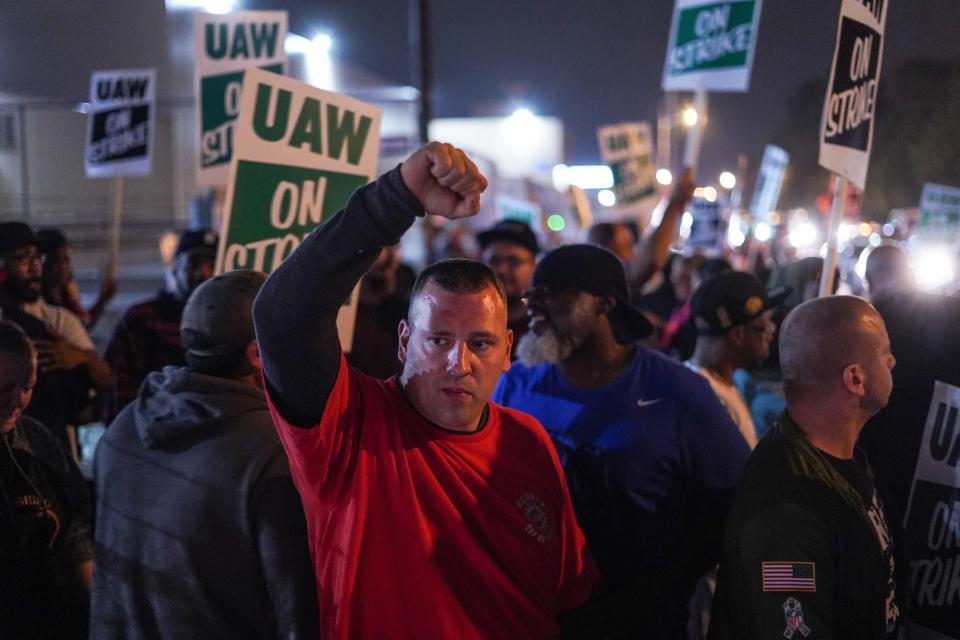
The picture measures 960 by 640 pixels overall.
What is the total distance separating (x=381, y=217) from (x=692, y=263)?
28.9 ft

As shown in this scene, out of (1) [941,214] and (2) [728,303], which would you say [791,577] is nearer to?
(2) [728,303]

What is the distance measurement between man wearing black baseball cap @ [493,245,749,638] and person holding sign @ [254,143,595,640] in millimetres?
736

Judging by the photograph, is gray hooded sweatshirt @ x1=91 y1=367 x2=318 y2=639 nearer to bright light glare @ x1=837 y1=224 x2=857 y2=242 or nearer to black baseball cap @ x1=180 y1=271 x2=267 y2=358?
black baseball cap @ x1=180 y1=271 x2=267 y2=358

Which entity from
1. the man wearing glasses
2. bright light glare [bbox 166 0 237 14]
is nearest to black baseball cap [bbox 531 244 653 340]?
the man wearing glasses

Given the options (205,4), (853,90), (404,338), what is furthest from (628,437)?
(205,4)

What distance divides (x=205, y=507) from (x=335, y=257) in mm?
1084

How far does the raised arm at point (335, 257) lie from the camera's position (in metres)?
2.21

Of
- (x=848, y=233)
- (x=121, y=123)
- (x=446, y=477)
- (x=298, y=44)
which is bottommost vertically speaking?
(x=848, y=233)

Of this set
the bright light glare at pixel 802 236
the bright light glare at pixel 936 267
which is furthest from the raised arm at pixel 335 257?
the bright light glare at pixel 802 236

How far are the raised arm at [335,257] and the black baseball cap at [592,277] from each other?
165 centimetres

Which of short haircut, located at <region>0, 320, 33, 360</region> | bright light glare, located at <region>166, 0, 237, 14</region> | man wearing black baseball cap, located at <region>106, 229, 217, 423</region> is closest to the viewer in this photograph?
short haircut, located at <region>0, 320, 33, 360</region>

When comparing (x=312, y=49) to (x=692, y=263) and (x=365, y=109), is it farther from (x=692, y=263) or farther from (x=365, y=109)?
(x=365, y=109)

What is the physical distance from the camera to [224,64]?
21.5ft

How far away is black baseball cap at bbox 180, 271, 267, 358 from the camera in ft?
10.1
